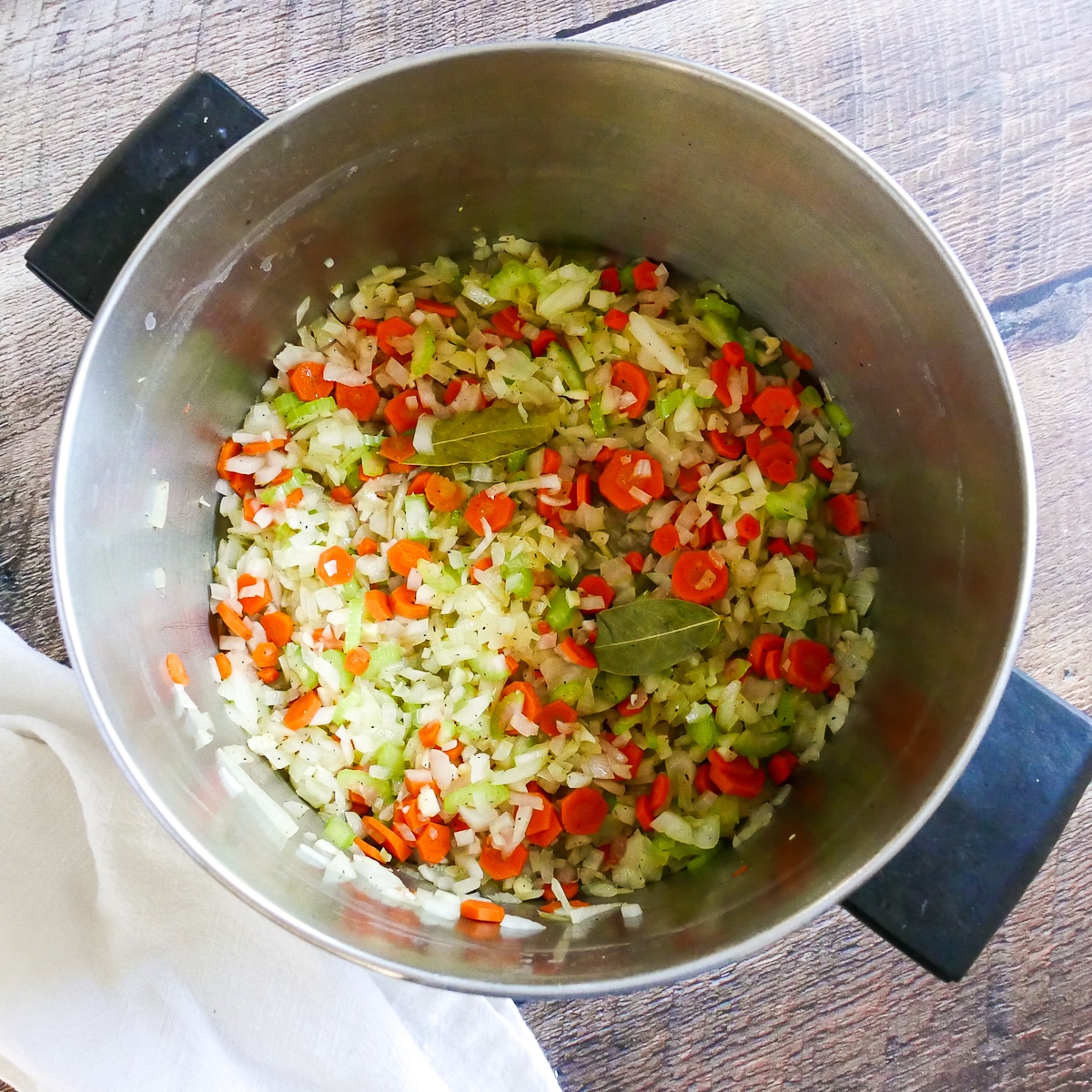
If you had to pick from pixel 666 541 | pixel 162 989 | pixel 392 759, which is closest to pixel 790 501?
pixel 666 541

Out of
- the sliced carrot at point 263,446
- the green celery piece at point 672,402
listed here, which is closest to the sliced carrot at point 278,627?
the sliced carrot at point 263,446

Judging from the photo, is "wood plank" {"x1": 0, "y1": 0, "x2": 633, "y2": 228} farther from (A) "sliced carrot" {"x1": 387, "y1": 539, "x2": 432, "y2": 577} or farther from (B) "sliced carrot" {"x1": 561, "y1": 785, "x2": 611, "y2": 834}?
(B) "sliced carrot" {"x1": 561, "y1": 785, "x2": 611, "y2": 834}

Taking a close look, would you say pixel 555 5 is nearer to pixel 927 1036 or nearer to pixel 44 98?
pixel 44 98

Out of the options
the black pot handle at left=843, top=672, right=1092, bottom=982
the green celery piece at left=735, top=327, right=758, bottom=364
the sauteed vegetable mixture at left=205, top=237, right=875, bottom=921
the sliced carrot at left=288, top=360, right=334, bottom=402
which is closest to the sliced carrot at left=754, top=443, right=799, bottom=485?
the sauteed vegetable mixture at left=205, top=237, right=875, bottom=921

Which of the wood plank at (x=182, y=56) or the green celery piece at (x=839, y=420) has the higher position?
the wood plank at (x=182, y=56)

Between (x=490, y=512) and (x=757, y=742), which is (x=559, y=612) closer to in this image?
(x=490, y=512)

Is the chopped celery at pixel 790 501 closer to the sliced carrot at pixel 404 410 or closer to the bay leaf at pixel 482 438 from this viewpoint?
the bay leaf at pixel 482 438
